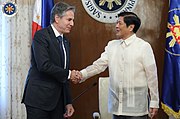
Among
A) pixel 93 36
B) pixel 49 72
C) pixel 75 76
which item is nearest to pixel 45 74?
pixel 49 72

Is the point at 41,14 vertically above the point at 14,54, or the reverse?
the point at 41,14

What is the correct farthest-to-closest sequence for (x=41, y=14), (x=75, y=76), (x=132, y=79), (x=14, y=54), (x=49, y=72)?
1. (x=14, y=54)
2. (x=41, y=14)
3. (x=75, y=76)
4. (x=132, y=79)
5. (x=49, y=72)

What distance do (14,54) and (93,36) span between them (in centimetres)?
92

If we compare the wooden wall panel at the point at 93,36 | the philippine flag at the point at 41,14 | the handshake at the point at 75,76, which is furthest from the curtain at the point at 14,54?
the handshake at the point at 75,76

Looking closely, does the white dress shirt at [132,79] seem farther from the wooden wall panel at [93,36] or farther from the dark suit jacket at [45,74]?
the wooden wall panel at [93,36]

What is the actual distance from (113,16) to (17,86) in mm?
1356

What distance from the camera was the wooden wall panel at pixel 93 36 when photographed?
3.37 metres

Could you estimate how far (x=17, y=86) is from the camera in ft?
11.0

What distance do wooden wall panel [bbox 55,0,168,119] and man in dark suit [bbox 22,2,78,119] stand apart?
102cm

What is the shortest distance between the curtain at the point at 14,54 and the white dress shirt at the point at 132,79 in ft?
4.53

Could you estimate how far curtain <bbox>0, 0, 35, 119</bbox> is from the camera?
331 centimetres

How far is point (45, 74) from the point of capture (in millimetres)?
2195

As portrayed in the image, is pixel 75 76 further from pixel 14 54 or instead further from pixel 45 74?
pixel 14 54

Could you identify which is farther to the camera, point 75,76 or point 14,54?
point 14,54
